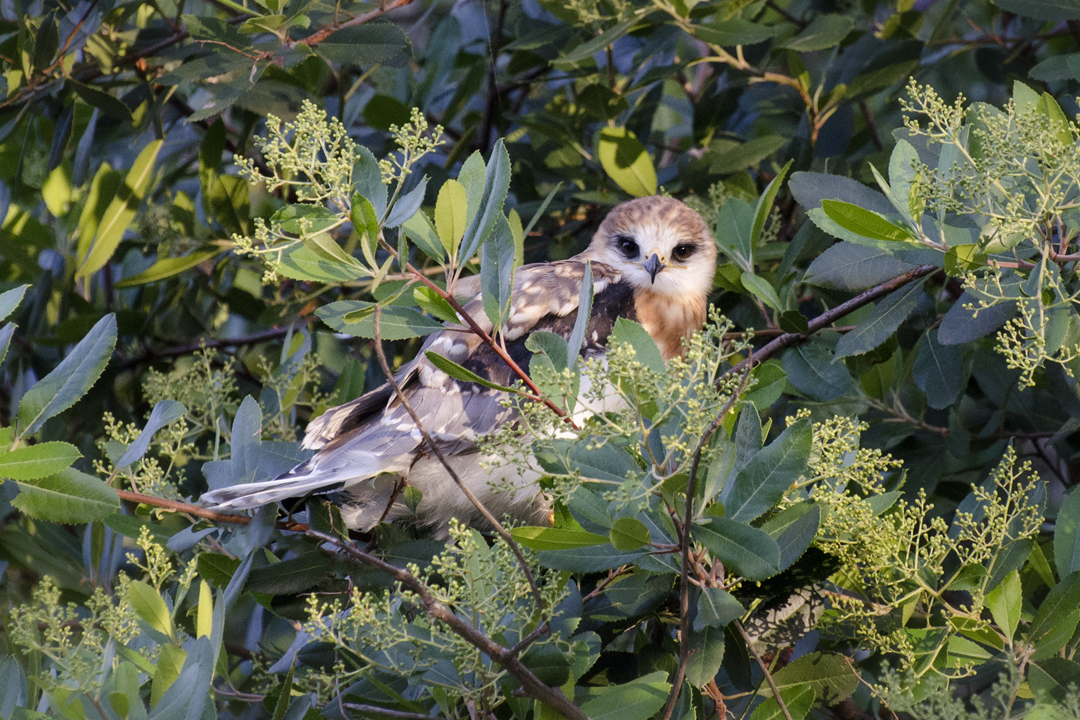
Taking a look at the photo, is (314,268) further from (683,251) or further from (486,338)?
(683,251)

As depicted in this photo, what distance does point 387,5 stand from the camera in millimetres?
2826

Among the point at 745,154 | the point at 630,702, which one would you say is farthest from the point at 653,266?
the point at 630,702

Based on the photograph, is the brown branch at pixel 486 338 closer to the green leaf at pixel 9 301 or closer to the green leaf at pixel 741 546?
the green leaf at pixel 741 546

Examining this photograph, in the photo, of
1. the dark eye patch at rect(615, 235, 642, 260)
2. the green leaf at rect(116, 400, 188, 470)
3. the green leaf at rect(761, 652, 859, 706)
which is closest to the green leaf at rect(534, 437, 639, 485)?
the green leaf at rect(761, 652, 859, 706)

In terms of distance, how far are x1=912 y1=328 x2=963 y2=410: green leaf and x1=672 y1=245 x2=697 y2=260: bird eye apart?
1365mm

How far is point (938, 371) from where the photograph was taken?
227 centimetres

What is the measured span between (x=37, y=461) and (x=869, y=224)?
155cm

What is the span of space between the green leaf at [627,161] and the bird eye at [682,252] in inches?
14.6

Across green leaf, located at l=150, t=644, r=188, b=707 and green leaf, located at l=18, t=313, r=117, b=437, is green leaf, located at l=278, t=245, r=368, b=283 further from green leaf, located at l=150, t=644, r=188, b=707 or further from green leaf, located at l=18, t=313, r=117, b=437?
green leaf, located at l=150, t=644, r=188, b=707

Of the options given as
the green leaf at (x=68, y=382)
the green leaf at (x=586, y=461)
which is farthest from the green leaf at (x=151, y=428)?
the green leaf at (x=586, y=461)

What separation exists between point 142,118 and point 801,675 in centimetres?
269

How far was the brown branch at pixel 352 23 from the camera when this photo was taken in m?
2.62

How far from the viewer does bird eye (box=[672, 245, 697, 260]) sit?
141 inches

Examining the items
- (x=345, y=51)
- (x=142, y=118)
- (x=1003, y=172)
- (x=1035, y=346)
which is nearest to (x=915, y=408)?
(x=1035, y=346)
